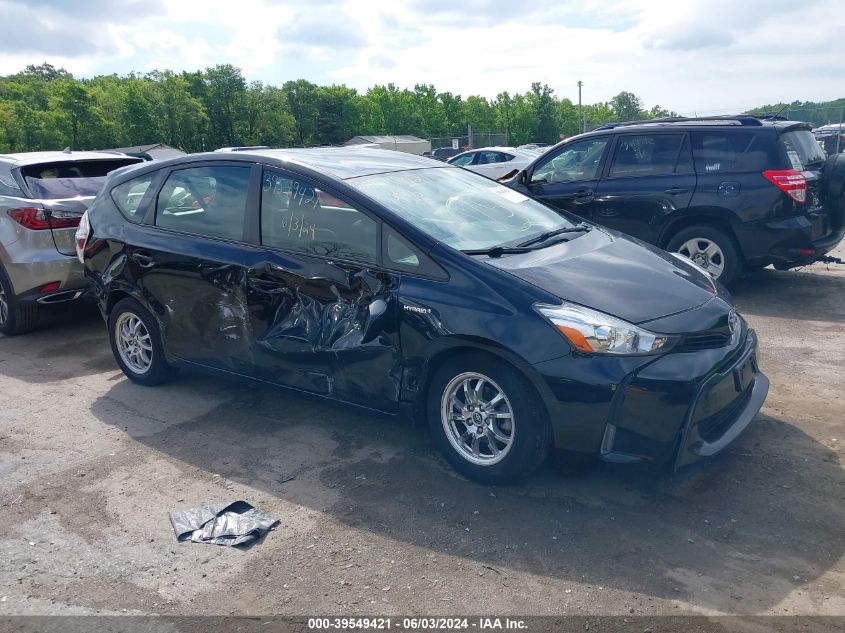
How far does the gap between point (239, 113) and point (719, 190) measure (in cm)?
6539

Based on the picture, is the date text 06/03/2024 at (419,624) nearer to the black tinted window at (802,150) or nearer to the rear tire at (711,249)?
the rear tire at (711,249)

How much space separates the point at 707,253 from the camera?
7.90 metres

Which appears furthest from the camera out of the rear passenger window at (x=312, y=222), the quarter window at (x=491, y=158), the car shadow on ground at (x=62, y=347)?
the quarter window at (x=491, y=158)

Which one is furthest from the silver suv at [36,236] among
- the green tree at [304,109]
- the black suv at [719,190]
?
the green tree at [304,109]

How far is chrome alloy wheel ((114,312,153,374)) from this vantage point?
5676 millimetres

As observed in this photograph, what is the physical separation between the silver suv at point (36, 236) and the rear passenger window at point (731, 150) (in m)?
6.30

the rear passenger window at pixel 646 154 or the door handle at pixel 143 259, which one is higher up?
the rear passenger window at pixel 646 154

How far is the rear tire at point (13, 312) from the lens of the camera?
23.5 ft

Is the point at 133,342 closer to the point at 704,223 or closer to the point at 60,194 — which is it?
the point at 60,194

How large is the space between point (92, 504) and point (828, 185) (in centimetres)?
741

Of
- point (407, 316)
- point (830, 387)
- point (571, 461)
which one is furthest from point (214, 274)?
point (830, 387)

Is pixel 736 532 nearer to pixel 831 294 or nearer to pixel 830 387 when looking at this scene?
pixel 830 387

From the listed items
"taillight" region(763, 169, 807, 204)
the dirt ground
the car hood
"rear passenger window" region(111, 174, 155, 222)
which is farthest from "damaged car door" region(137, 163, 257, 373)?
"taillight" region(763, 169, 807, 204)

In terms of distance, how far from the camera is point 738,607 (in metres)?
2.97
